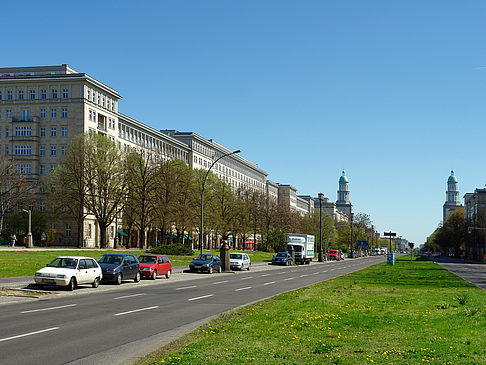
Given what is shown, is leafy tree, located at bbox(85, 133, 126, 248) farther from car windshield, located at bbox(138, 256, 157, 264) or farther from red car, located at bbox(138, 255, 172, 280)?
red car, located at bbox(138, 255, 172, 280)

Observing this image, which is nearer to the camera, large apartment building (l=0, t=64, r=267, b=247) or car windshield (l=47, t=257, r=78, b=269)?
car windshield (l=47, t=257, r=78, b=269)

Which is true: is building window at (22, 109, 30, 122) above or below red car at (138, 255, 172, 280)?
above

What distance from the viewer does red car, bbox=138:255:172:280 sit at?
1399 inches

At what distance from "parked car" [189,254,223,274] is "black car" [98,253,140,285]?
37.5 feet

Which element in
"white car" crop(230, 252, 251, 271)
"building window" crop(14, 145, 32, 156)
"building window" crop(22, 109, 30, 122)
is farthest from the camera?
"building window" crop(22, 109, 30, 122)

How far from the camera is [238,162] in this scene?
170m

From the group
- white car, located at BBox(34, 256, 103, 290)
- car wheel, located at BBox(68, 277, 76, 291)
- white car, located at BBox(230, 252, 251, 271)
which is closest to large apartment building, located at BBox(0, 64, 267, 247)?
white car, located at BBox(230, 252, 251, 271)

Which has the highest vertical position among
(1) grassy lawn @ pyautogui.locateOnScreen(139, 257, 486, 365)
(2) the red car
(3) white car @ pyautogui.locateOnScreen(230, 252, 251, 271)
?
(1) grassy lawn @ pyautogui.locateOnScreen(139, 257, 486, 365)

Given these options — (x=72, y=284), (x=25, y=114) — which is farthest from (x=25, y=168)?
(x=72, y=284)

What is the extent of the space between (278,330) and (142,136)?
352ft

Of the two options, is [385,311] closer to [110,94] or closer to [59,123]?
[59,123]

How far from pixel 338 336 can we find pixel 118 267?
20182 millimetres

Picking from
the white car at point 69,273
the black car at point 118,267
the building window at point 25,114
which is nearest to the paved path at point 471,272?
the black car at point 118,267

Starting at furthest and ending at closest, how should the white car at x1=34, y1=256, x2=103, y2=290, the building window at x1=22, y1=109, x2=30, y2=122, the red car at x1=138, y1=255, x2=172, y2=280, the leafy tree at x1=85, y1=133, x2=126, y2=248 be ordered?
1. the building window at x1=22, y1=109, x2=30, y2=122
2. the leafy tree at x1=85, y1=133, x2=126, y2=248
3. the red car at x1=138, y1=255, x2=172, y2=280
4. the white car at x1=34, y1=256, x2=103, y2=290
